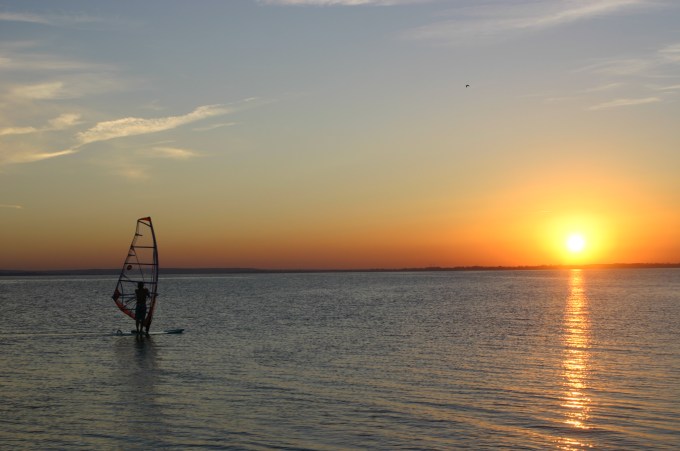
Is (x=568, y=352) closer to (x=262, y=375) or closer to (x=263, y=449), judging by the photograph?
(x=262, y=375)

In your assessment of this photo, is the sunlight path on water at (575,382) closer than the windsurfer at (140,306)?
Yes

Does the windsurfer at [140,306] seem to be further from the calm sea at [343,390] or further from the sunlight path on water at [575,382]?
the sunlight path on water at [575,382]

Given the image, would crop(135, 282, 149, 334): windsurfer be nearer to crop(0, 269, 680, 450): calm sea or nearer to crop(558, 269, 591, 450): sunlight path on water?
crop(0, 269, 680, 450): calm sea

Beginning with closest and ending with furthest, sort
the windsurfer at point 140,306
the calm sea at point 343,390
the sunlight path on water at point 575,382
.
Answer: the calm sea at point 343,390
the sunlight path on water at point 575,382
the windsurfer at point 140,306

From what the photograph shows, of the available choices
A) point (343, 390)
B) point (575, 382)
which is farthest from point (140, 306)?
point (575, 382)

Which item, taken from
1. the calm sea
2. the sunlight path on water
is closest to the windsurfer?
the calm sea

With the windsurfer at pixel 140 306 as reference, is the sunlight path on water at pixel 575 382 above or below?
below

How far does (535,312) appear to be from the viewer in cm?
6838

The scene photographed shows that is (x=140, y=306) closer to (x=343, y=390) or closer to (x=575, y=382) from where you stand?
(x=343, y=390)

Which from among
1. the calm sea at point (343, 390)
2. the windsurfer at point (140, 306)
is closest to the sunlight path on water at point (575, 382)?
the calm sea at point (343, 390)

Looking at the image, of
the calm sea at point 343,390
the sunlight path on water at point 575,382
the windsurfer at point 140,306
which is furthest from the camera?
the windsurfer at point 140,306

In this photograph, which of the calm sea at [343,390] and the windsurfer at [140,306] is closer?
the calm sea at [343,390]

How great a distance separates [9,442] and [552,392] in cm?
1631

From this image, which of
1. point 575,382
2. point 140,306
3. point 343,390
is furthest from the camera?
point 140,306
